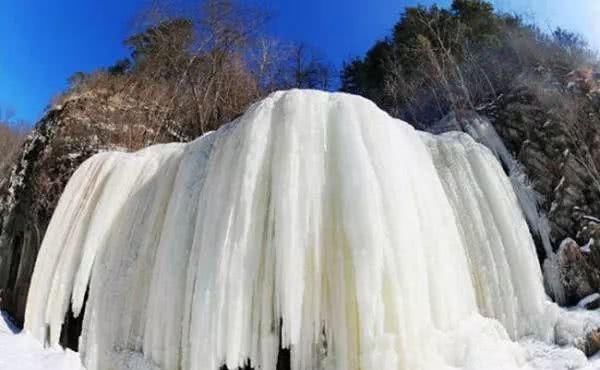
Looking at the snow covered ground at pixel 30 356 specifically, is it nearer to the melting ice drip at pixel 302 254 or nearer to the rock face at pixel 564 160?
the melting ice drip at pixel 302 254

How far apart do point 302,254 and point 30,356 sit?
342 centimetres

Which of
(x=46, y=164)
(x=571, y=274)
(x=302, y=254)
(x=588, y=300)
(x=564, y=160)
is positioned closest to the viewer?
(x=302, y=254)

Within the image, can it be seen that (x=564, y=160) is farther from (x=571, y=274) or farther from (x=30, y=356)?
(x=30, y=356)

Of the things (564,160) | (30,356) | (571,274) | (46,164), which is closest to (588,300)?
(571,274)

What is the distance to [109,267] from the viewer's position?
6.16m

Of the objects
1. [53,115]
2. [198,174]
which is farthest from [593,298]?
[53,115]

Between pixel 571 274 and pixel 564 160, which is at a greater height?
pixel 564 160

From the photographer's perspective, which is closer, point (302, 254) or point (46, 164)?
point (302, 254)

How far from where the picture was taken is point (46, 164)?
8.64 metres

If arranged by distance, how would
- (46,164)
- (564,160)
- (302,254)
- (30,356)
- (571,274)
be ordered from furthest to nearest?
(46,164) < (564,160) < (571,274) < (30,356) < (302,254)

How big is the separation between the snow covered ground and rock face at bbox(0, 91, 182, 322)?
1695 mm

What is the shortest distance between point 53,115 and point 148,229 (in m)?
4.61

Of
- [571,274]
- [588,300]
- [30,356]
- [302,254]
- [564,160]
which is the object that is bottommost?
[30,356]

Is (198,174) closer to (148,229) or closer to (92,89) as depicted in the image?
(148,229)
